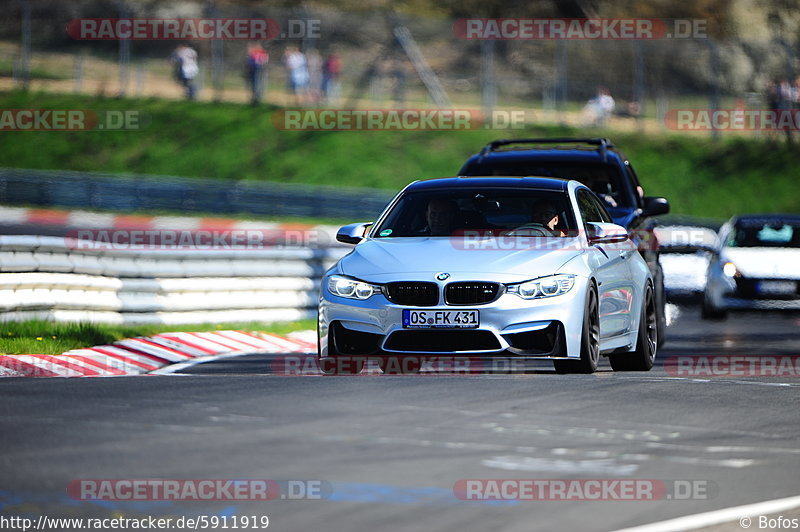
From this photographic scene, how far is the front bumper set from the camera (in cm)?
1080

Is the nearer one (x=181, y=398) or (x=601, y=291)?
(x=181, y=398)

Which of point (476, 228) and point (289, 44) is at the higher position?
point (289, 44)

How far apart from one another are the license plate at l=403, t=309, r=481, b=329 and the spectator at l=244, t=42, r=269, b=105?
32.0 m

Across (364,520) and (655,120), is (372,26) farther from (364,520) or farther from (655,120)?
(364,520)

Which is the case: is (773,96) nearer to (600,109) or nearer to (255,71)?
(600,109)

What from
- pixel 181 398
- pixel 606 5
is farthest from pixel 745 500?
pixel 606 5

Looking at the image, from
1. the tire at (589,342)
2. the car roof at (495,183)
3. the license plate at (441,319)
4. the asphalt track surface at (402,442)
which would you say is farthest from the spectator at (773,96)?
the license plate at (441,319)

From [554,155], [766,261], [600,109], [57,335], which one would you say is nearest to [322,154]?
[600,109]

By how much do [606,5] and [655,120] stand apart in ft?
64.5

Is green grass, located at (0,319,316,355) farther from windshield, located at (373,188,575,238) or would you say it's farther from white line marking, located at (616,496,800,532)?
white line marking, located at (616,496,800,532)

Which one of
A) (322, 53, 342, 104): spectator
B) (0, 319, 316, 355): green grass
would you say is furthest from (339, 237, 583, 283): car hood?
(322, 53, 342, 104): spectator

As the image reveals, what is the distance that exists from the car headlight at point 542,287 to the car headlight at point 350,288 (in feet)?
3.19

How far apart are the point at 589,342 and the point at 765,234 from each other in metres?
12.3

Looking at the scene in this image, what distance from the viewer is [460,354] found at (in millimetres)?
10820
